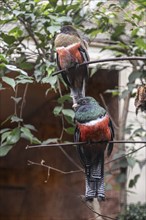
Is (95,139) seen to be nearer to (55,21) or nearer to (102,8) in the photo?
(55,21)

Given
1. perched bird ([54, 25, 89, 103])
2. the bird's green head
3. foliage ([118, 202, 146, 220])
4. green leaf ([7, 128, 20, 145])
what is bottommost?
foliage ([118, 202, 146, 220])

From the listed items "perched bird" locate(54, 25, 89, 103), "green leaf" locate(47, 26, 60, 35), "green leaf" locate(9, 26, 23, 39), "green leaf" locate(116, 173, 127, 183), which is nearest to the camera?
"perched bird" locate(54, 25, 89, 103)

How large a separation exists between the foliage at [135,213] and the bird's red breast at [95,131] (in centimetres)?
146

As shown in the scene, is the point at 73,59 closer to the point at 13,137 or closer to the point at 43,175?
the point at 13,137

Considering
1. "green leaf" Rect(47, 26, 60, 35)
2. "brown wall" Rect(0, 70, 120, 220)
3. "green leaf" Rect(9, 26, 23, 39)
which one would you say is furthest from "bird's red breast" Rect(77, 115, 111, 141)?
"brown wall" Rect(0, 70, 120, 220)

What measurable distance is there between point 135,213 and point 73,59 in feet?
4.89

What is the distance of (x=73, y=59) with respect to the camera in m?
1.47

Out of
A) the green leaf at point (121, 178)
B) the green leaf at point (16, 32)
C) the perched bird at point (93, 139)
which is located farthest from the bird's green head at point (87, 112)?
the green leaf at point (121, 178)

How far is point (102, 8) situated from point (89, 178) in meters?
1.32

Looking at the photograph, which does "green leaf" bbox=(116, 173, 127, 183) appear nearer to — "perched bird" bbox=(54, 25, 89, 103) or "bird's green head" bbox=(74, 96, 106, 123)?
"perched bird" bbox=(54, 25, 89, 103)

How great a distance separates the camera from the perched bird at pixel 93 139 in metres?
1.32

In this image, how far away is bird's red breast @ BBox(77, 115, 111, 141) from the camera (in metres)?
1.32

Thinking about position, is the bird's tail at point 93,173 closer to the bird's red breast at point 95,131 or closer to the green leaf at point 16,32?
the bird's red breast at point 95,131

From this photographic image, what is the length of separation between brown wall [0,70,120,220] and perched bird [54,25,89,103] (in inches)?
59.5
